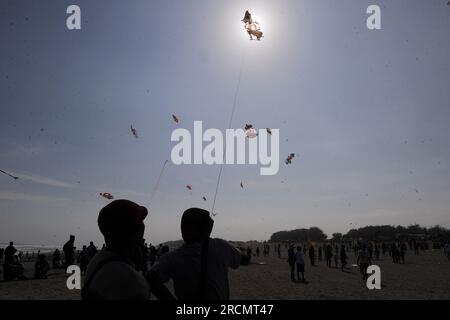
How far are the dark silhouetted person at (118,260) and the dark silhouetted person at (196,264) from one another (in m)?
0.86

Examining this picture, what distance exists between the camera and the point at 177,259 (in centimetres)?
326

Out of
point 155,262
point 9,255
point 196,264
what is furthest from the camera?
point 9,255

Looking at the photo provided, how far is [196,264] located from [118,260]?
4.03 ft

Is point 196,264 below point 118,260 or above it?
below

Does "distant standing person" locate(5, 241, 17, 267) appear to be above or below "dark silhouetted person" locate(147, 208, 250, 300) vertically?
below

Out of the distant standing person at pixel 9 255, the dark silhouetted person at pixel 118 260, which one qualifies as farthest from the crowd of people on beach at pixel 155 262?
the distant standing person at pixel 9 255

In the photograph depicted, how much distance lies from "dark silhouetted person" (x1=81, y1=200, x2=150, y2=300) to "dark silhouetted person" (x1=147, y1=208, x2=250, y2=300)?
0.86 metres

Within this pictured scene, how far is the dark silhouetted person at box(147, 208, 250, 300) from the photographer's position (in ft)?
10.4

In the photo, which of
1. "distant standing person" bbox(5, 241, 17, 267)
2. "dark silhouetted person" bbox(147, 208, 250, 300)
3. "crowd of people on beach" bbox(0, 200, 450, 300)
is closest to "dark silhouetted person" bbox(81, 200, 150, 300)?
"crowd of people on beach" bbox(0, 200, 450, 300)

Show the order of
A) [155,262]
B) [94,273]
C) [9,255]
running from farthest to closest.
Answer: [9,255], [155,262], [94,273]

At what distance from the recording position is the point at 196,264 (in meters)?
3.22

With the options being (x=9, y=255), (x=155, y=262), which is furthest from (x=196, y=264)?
(x=9, y=255)

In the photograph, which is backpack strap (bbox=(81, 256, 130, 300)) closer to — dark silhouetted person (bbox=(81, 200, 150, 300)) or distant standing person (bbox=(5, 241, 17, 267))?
dark silhouetted person (bbox=(81, 200, 150, 300))

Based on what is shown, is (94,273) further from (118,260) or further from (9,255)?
(9,255)
